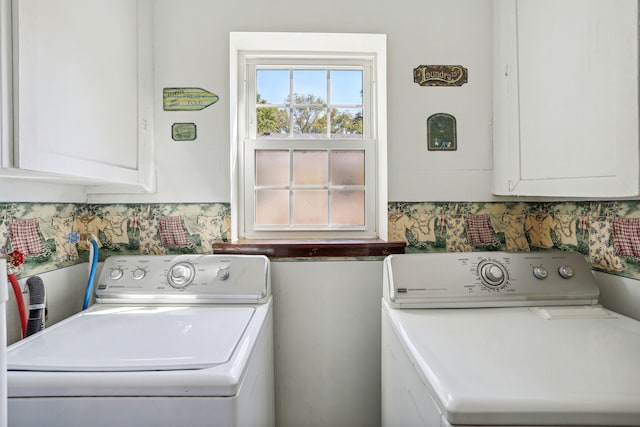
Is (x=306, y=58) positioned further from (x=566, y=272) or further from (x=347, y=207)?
(x=566, y=272)

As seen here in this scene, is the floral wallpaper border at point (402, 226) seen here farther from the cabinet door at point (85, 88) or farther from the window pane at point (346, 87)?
the window pane at point (346, 87)

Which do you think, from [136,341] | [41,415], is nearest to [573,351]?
[136,341]

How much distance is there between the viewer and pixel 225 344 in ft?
3.26

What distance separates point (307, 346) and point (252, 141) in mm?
1036

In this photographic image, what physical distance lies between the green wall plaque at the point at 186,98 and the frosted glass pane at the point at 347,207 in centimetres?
75

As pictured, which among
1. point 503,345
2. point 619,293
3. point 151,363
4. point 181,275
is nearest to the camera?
point 151,363

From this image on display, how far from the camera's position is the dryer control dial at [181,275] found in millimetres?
1426

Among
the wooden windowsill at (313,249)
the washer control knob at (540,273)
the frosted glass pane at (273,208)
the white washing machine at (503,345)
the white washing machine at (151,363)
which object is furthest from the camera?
the frosted glass pane at (273,208)

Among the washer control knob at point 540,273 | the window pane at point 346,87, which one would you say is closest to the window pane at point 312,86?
the window pane at point 346,87

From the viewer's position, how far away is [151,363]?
0.88m

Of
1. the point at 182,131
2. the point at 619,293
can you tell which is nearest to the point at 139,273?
the point at 182,131

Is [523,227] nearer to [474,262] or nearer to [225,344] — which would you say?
[474,262]

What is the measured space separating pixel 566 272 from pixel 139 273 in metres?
1.66

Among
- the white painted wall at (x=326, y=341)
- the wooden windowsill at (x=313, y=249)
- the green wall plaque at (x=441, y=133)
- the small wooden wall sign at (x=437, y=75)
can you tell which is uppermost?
the small wooden wall sign at (x=437, y=75)
